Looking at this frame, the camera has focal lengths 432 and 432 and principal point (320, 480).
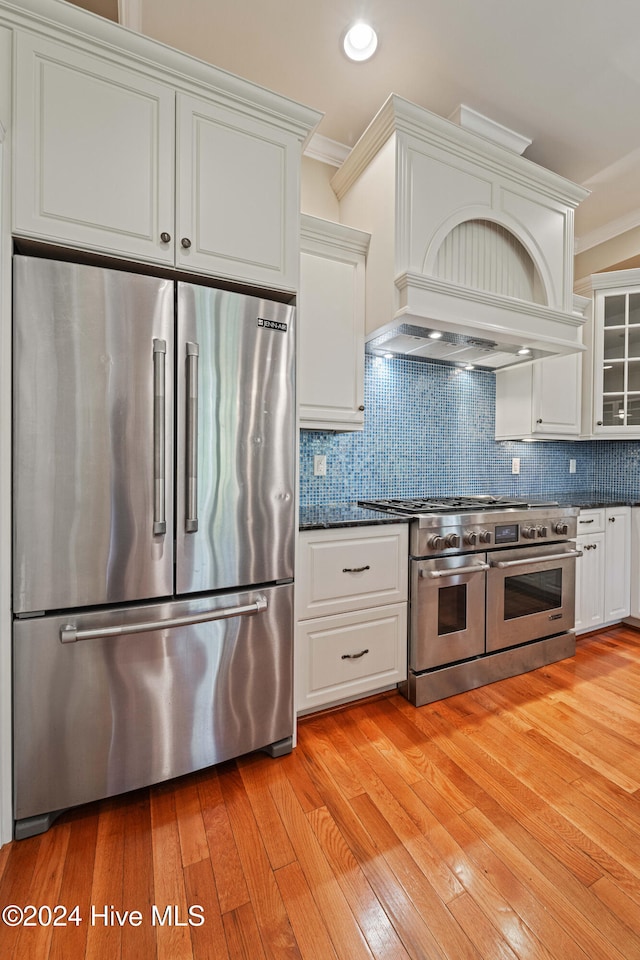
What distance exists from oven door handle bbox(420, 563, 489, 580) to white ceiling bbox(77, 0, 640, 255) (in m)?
2.51

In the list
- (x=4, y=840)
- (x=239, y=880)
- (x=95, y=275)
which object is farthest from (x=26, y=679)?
(x=95, y=275)

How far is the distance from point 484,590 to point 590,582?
1.15m

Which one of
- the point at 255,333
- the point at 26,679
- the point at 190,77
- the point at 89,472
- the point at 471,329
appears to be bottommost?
the point at 26,679

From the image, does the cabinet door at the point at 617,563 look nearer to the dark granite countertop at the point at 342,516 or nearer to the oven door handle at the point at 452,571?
the dark granite countertop at the point at 342,516

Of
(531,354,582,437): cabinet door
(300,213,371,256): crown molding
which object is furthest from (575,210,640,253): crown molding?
(300,213,371,256): crown molding

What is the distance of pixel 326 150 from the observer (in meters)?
2.69

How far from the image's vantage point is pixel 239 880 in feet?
4.13

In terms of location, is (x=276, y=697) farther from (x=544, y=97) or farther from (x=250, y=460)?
(x=544, y=97)

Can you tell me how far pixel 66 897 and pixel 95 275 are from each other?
184cm

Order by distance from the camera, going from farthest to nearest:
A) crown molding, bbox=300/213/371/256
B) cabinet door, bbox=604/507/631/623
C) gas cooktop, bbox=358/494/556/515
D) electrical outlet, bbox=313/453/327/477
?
cabinet door, bbox=604/507/631/623, electrical outlet, bbox=313/453/327/477, gas cooktop, bbox=358/494/556/515, crown molding, bbox=300/213/371/256

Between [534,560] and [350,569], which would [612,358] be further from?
[350,569]

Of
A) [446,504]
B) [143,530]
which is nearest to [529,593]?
[446,504]

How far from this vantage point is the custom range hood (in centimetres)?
219

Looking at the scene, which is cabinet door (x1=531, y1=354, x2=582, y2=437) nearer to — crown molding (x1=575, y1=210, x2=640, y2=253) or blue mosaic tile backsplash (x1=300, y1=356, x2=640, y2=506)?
blue mosaic tile backsplash (x1=300, y1=356, x2=640, y2=506)
